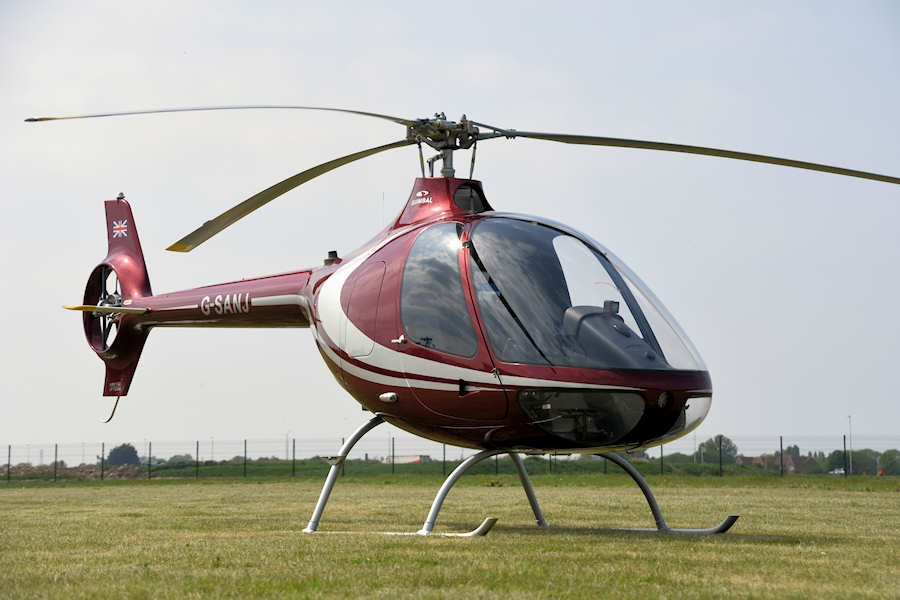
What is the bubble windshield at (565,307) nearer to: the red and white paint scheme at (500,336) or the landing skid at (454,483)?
the red and white paint scheme at (500,336)

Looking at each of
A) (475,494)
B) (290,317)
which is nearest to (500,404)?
(290,317)

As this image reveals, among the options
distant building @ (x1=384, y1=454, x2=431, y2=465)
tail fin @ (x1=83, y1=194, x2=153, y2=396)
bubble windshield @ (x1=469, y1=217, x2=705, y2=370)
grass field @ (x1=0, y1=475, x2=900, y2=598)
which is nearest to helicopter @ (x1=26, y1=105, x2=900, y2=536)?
bubble windshield @ (x1=469, y1=217, x2=705, y2=370)

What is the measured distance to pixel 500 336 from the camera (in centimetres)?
998

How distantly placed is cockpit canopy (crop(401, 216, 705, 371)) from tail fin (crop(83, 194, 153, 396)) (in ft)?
26.4

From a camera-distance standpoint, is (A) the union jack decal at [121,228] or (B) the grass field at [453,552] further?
(A) the union jack decal at [121,228]

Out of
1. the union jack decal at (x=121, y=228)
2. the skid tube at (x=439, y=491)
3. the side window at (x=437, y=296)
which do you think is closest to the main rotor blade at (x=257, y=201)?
the side window at (x=437, y=296)

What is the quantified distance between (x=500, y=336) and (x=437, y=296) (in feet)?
3.08

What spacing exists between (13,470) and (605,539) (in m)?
38.6

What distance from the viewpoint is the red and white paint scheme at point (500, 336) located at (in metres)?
9.59

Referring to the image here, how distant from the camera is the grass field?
23.0 feet

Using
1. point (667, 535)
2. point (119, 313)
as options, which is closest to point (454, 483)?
point (667, 535)

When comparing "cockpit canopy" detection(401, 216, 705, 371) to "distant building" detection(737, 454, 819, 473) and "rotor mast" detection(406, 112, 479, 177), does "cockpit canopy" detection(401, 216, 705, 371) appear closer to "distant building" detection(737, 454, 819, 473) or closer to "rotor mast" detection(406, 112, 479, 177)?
"rotor mast" detection(406, 112, 479, 177)

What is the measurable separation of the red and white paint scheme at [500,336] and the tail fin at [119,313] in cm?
620

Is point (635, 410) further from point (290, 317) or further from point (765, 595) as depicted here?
point (290, 317)
